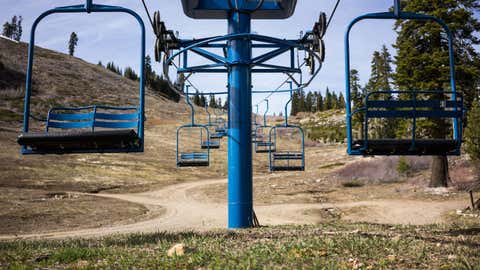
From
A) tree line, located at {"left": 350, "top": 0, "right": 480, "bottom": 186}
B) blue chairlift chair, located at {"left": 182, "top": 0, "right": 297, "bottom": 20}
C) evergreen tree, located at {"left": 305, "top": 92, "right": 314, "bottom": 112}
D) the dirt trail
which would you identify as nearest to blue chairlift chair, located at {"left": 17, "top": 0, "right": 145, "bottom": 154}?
blue chairlift chair, located at {"left": 182, "top": 0, "right": 297, "bottom": 20}

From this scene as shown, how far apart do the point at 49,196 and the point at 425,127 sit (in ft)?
65.9

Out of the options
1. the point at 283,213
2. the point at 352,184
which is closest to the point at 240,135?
→ the point at 283,213

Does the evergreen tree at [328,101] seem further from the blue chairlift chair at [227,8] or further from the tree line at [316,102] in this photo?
the blue chairlift chair at [227,8]

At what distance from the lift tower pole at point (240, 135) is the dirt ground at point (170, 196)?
310 centimetres

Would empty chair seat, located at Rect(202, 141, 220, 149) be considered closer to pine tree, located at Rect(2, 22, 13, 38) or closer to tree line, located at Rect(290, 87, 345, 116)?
tree line, located at Rect(290, 87, 345, 116)

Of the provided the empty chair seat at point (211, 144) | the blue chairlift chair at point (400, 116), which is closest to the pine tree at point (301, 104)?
the empty chair seat at point (211, 144)

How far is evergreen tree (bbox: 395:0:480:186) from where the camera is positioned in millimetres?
20000

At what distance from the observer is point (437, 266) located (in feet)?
12.1

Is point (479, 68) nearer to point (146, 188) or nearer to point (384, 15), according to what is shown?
point (384, 15)

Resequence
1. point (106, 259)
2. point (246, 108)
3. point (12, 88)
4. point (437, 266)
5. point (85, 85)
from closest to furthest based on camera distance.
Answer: point (437, 266) → point (106, 259) → point (246, 108) → point (12, 88) → point (85, 85)

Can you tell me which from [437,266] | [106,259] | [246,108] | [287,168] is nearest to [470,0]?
[287,168]

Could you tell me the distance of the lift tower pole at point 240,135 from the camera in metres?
8.70

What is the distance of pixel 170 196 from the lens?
2430cm

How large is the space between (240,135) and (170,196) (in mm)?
16608
